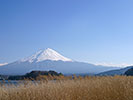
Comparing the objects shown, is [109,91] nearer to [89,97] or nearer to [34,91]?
[89,97]

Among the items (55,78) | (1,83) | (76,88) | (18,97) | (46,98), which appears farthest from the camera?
(55,78)

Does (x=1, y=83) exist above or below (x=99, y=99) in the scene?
above

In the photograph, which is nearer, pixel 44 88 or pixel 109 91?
pixel 109 91

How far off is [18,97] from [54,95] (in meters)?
1.10

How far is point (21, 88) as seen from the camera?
6895 mm

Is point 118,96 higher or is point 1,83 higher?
point 1,83

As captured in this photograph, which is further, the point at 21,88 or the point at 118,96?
the point at 21,88

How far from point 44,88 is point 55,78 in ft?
7.64

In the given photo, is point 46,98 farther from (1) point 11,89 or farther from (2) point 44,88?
(1) point 11,89

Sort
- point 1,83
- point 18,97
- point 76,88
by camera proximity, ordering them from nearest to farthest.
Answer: point 18,97
point 76,88
point 1,83

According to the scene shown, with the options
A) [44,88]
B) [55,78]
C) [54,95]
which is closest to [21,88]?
[44,88]

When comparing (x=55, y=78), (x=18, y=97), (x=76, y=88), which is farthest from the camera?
(x=55, y=78)

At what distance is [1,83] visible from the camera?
24.8 feet

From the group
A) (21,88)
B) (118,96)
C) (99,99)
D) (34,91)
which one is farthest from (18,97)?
(118,96)
